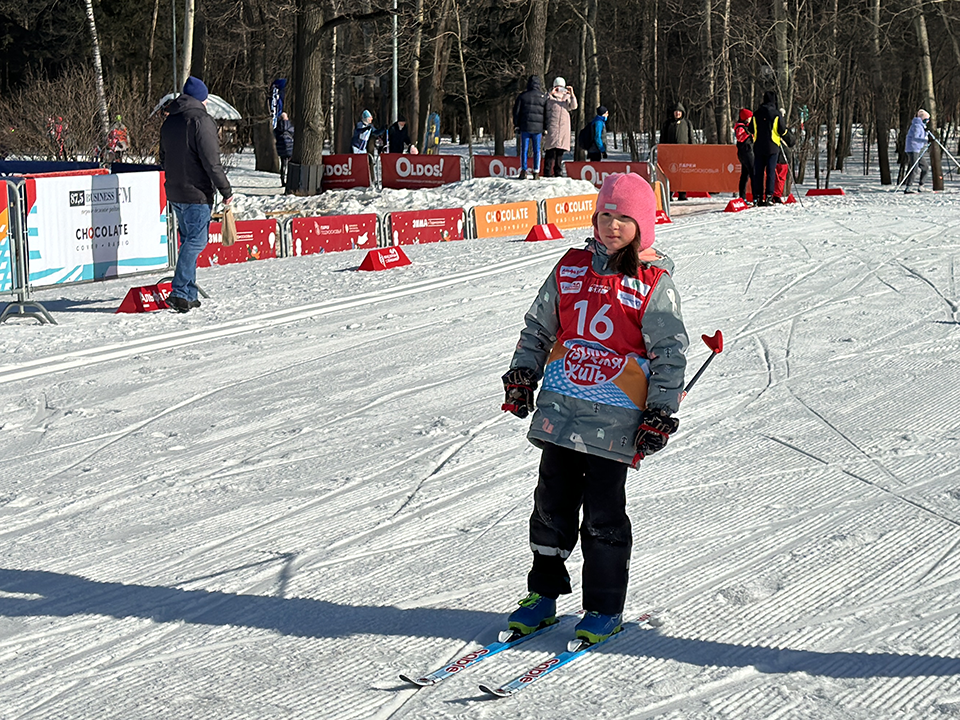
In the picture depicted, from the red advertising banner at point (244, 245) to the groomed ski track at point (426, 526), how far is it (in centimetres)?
400

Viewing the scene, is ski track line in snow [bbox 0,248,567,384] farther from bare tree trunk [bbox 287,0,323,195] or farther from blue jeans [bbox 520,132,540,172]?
bare tree trunk [bbox 287,0,323,195]

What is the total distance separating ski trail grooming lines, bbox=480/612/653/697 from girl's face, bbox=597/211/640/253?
129 cm

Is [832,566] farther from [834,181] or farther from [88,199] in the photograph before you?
[834,181]

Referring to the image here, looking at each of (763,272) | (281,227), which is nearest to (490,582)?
(763,272)

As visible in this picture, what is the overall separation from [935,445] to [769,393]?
1.32 metres

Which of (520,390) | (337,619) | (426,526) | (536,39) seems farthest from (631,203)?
(536,39)

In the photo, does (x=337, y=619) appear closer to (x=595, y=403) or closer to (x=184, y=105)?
(x=595, y=403)

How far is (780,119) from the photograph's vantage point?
17969 mm

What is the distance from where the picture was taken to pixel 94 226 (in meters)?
10.2

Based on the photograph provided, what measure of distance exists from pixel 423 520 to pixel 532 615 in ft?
4.25

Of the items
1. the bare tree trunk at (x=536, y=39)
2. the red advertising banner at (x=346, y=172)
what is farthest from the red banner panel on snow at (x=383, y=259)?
the bare tree trunk at (x=536, y=39)

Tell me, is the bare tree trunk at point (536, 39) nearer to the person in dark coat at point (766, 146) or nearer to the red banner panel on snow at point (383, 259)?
the person in dark coat at point (766, 146)

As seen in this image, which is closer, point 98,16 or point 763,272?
point 763,272

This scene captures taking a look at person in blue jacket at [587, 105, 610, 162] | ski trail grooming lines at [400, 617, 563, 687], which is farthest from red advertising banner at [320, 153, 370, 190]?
ski trail grooming lines at [400, 617, 563, 687]
